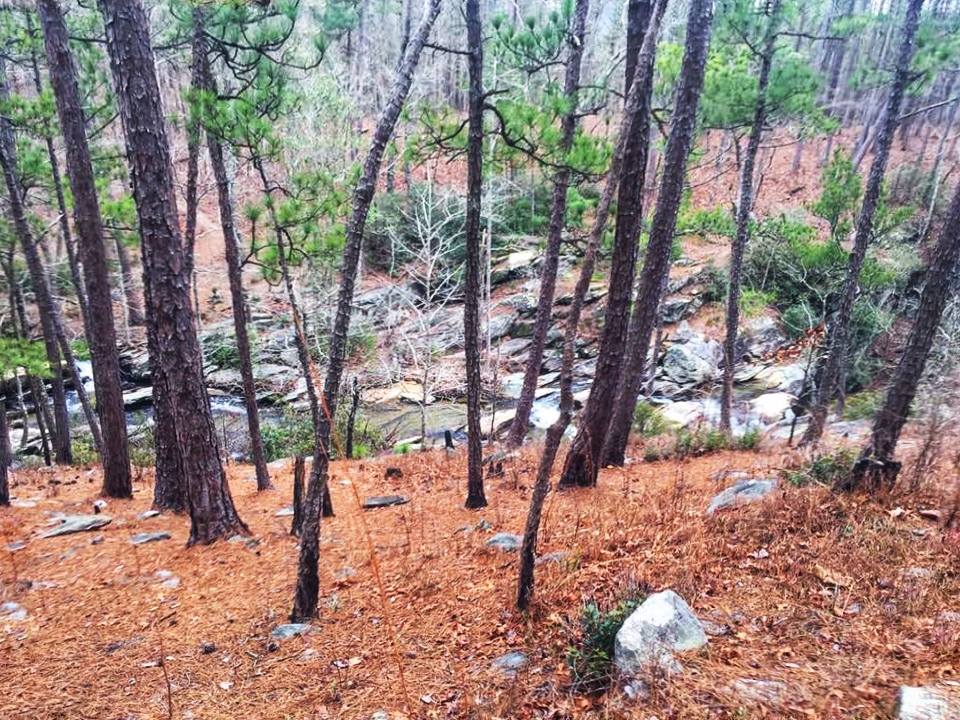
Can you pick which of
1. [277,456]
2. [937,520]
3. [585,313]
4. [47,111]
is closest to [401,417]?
[277,456]

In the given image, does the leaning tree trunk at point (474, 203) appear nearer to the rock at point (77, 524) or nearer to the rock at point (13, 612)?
the rock at point (13, 612)

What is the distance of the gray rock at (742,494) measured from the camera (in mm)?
4930

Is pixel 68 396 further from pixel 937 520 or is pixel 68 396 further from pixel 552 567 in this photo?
pixel 937 520

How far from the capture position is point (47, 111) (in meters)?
8.43

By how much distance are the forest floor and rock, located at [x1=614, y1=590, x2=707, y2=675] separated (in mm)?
99

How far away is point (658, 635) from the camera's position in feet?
10.1

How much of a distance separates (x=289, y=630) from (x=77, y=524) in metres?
4.34

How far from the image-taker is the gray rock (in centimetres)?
493

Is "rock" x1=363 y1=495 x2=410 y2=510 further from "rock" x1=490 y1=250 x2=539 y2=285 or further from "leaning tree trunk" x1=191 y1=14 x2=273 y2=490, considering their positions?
"rock" x1=490 y1=250 x2=539 y2=285

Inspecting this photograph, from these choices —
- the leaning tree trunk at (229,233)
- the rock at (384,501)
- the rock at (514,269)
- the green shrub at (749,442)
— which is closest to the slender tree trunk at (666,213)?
the green shrub at (749,442)

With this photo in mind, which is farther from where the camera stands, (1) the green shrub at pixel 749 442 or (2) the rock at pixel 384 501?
(1) the green shrub at pixel 749 442

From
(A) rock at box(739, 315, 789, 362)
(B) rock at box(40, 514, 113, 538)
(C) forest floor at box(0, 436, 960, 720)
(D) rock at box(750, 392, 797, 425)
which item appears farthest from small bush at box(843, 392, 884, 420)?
(B) rock at box(40, 514, 113, 538)

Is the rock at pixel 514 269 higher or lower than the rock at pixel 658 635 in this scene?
lower

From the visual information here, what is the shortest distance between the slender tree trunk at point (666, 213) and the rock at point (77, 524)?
640 cm
